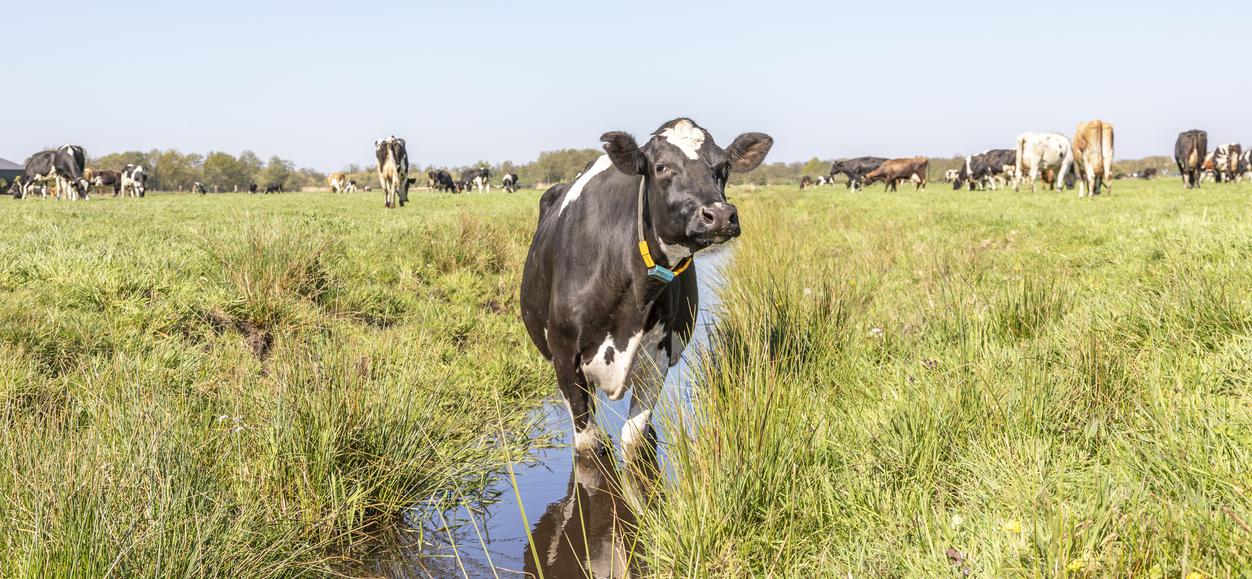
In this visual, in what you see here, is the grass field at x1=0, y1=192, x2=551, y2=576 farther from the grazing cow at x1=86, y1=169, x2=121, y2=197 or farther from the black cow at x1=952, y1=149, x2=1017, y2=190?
the grazing cow at x1=86, y1=169, x2=121, y2=197

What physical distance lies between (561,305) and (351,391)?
1427 mm

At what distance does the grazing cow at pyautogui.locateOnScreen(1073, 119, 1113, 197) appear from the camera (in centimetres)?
2794

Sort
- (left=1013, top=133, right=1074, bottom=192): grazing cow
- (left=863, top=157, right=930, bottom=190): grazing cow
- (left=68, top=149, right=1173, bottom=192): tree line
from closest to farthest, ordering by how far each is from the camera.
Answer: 1. (left=1013, top=133, right=1074, bottom=192): grazing cow
2. (left=863, top=157, right=930, bottom=190): grazing cow
3. (left=68, top=149, right=1173, bottom=192): tree line

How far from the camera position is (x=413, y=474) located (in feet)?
15.1

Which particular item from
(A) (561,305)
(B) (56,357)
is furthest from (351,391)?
(B) (56,357)

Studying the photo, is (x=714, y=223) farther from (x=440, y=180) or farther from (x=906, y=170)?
(x=440, y=180)

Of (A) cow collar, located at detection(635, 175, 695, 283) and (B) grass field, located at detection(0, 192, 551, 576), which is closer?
(B) grass field, located at detection(0, 192, 551, 576)

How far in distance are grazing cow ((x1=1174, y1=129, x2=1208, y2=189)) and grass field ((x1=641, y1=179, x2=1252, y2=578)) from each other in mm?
32999

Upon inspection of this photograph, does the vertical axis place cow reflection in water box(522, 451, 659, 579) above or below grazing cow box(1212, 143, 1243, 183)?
below

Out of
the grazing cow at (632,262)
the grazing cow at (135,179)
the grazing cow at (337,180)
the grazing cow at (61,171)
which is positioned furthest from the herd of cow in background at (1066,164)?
the grazing cow at (337,180)

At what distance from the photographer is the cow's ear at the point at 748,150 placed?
17.7 feet

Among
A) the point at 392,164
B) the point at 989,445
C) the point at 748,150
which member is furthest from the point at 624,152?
the point at 392,164

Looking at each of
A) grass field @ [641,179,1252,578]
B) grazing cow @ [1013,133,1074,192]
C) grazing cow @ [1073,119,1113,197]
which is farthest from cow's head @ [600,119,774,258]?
grazing cow @ [1013,133,1074,192]

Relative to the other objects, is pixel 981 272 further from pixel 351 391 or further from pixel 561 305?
pixel 351 391
